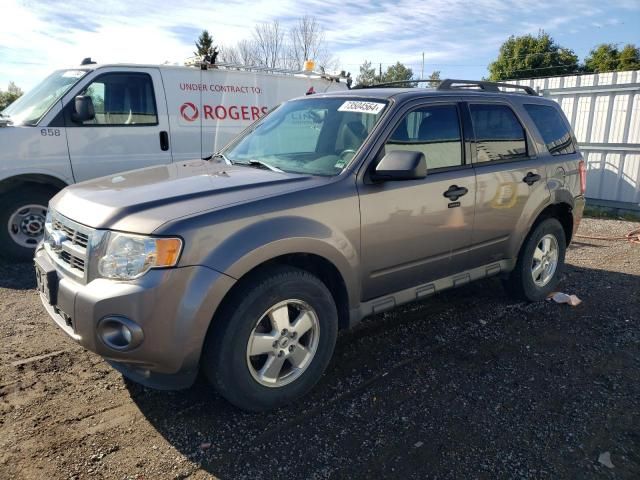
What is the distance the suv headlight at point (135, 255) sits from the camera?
2447 mm

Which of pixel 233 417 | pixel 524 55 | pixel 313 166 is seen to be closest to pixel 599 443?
pixel 233 417

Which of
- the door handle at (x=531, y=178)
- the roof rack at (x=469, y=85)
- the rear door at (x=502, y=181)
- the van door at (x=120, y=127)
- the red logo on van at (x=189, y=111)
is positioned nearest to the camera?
the rear door at (x=502, y=181)

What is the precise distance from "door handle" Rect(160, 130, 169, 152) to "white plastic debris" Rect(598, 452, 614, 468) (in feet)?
19.4

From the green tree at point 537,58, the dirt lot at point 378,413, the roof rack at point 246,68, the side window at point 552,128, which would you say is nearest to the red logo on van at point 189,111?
the roof rack at point 246,68

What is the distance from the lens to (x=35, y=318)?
434cm

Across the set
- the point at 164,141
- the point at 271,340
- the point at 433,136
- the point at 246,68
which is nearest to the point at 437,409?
the point at 271,340

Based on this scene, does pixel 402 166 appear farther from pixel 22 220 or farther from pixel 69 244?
pixel 22 220

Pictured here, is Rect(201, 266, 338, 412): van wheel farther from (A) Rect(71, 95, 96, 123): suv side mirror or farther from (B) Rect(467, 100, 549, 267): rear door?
(A) Rect(71, 95, 96, 123): suv side mirror

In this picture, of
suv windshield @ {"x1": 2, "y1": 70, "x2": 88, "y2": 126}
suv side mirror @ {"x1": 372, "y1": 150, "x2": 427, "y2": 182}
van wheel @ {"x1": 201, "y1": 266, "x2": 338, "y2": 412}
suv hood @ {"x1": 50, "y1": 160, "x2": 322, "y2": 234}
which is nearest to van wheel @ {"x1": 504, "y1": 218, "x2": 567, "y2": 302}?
suv side mirror @ {"x1": 372, "y1": 150, "x2": 427, "y2": 182}

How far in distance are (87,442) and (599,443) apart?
111 inches

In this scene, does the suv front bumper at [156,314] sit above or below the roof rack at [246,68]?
below

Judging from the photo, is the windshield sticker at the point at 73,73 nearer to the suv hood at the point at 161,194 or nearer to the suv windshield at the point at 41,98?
the suv windshield at the point at 41,98

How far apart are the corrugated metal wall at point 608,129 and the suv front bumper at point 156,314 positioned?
9.43m

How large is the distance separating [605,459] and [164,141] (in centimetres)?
596
